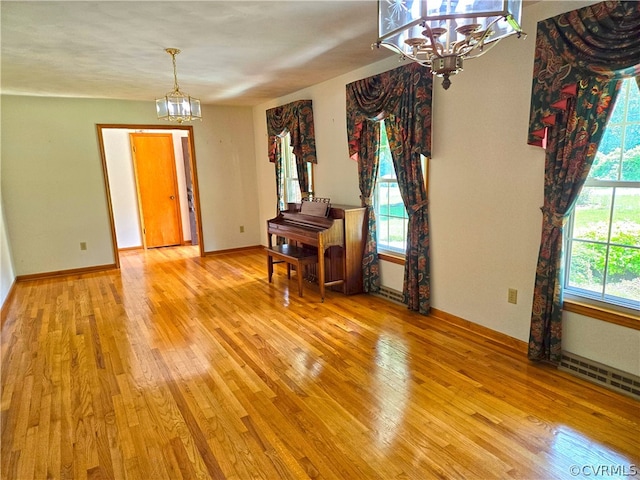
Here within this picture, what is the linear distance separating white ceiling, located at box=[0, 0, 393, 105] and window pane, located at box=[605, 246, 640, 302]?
2.13m

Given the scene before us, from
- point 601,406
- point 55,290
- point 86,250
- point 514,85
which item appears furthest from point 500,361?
point 86,250

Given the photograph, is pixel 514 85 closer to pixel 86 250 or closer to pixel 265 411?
pixel 265 411

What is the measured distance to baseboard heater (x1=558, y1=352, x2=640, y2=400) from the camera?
2158 millimetres

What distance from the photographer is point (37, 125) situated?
477 centimetres

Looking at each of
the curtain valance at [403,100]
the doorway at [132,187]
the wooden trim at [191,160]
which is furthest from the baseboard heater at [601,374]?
the doorway at [132,187]

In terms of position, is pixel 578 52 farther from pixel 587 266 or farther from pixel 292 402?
pixel 292 402

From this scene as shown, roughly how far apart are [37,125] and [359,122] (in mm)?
4129

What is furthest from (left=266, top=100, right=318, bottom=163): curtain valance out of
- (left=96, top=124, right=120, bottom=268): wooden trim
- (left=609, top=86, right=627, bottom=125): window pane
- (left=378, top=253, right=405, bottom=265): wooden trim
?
(left=609, top=86, right=627, bottom=125): window pane

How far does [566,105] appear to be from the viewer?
2.22 m

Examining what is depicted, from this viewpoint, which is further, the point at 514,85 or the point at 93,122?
the point at 93,122

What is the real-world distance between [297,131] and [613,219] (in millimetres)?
3562

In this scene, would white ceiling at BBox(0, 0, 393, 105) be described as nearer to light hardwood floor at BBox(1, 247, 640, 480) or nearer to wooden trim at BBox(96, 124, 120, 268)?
wooden trim at BBox(96, 124, 120, 268)

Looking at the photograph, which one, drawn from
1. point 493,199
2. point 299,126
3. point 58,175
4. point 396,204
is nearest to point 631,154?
point 493,199

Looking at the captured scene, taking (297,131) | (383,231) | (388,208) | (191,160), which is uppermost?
(297,131)
